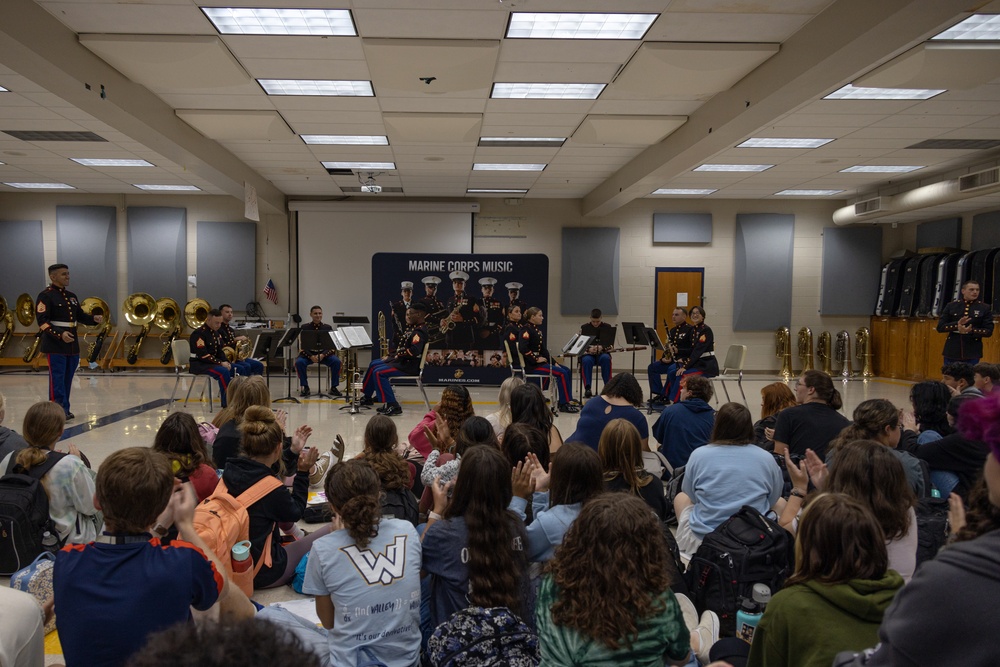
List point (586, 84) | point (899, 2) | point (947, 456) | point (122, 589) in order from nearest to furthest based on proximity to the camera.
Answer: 1. point (122, 589)
2. point (947, 456)
3. point (899, 2)
4. point (586, 84)

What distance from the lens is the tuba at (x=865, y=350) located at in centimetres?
1372

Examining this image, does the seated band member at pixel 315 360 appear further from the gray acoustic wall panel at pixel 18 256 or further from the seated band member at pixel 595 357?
the gray acoustic wall panel at pixel 18 256

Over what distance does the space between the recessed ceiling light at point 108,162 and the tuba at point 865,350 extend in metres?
13.1

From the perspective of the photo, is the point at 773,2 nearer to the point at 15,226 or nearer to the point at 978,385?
the point at 978,385

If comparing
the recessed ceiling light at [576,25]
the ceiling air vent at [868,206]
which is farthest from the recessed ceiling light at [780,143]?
the ceiling air vent at [868,206]

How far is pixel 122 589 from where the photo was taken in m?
1.68

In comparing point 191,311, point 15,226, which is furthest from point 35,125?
point 15,226

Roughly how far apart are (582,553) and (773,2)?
4.69 m

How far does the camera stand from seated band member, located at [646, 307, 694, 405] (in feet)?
31.2

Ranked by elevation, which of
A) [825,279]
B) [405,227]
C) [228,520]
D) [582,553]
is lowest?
[228,520]

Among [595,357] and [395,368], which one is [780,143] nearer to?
[595,357]

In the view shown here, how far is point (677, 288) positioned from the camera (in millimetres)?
14062

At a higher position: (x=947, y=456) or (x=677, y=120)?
(x=677, y=120)

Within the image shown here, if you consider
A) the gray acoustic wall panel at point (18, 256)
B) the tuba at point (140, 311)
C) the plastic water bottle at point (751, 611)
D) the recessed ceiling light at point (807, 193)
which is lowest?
the plastic water bottle at point (751, 611)
